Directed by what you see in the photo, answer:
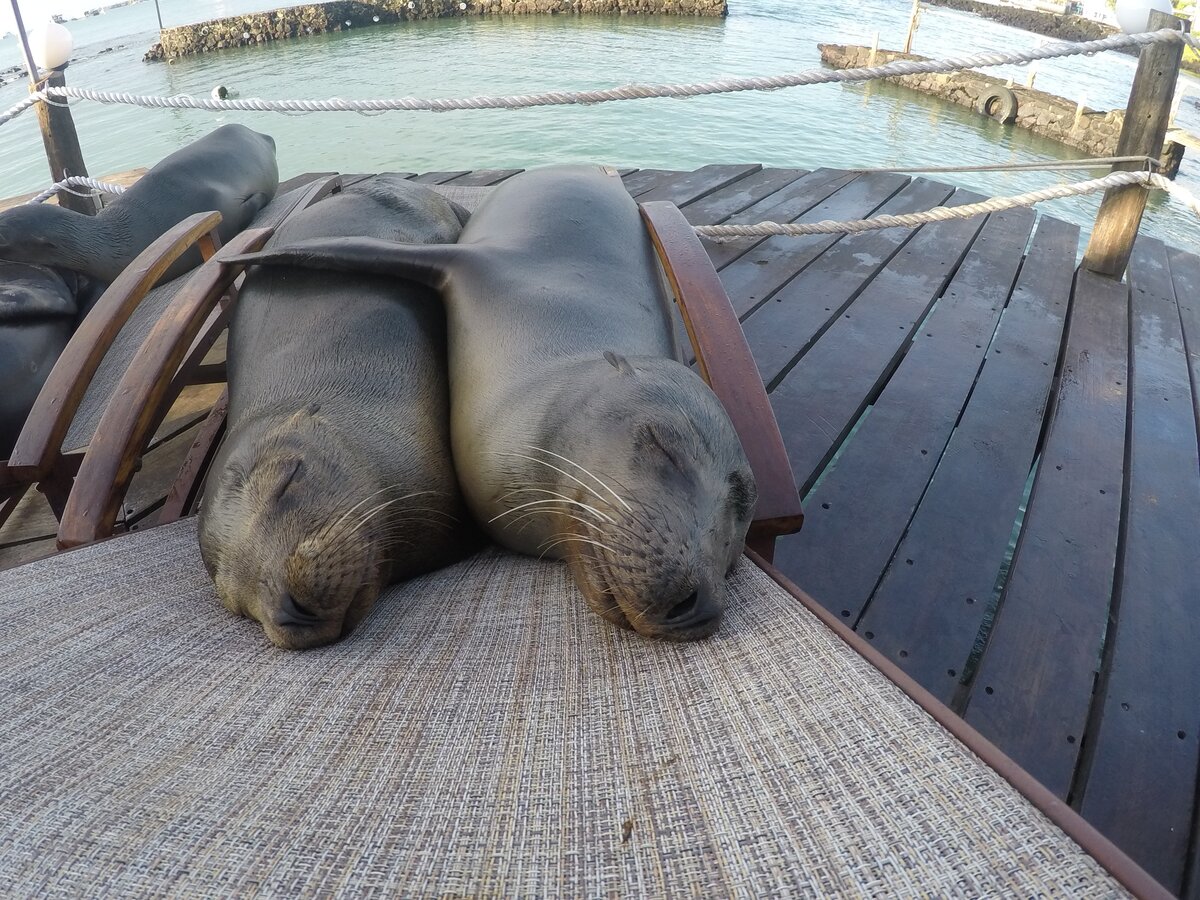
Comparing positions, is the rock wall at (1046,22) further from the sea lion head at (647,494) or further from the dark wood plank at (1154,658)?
the sea lion head at (647,494)

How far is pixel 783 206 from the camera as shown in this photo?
5117 mm

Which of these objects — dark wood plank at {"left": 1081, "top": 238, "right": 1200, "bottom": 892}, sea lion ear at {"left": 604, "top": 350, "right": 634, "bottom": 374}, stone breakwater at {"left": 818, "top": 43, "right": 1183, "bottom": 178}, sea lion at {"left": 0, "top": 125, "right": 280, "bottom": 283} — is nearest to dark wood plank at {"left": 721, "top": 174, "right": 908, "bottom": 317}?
dark wood plank at {"left": 1081, "top": 238, "right": 1200, "bottom": 892}

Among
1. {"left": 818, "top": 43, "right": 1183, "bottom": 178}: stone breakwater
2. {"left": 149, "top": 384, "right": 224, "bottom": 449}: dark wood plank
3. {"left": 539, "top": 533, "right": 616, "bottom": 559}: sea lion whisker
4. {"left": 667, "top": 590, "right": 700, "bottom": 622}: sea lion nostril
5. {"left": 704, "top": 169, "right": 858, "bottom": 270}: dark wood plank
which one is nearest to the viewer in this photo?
{"left": 667, "top": 590, "right": 700, "bottom": 622}: sea lion nostril

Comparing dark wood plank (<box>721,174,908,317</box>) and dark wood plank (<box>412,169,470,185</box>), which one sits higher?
dark wood plank (<box>412,169,470,185</box>)

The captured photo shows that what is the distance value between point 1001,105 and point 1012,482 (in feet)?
68.4

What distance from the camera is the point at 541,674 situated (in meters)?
1.36

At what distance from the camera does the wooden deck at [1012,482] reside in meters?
1.83

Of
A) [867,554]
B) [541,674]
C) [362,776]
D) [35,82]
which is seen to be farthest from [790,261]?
[35,82]

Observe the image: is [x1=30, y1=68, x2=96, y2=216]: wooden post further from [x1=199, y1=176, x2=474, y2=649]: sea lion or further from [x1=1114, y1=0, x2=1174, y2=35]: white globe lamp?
[x1=1114, y1=0, x2=1174, y2=35]: white globe lamp

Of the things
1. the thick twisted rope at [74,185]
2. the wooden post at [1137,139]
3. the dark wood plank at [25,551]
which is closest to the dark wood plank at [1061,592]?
the wooden post at [1137,139]

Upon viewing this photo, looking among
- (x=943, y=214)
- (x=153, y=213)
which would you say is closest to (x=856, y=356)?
(x=943, y=214)

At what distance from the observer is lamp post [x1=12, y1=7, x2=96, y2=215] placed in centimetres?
527

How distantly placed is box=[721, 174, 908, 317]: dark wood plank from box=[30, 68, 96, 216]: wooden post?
16.3ft

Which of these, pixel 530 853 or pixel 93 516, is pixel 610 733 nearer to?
pixel 530 853
